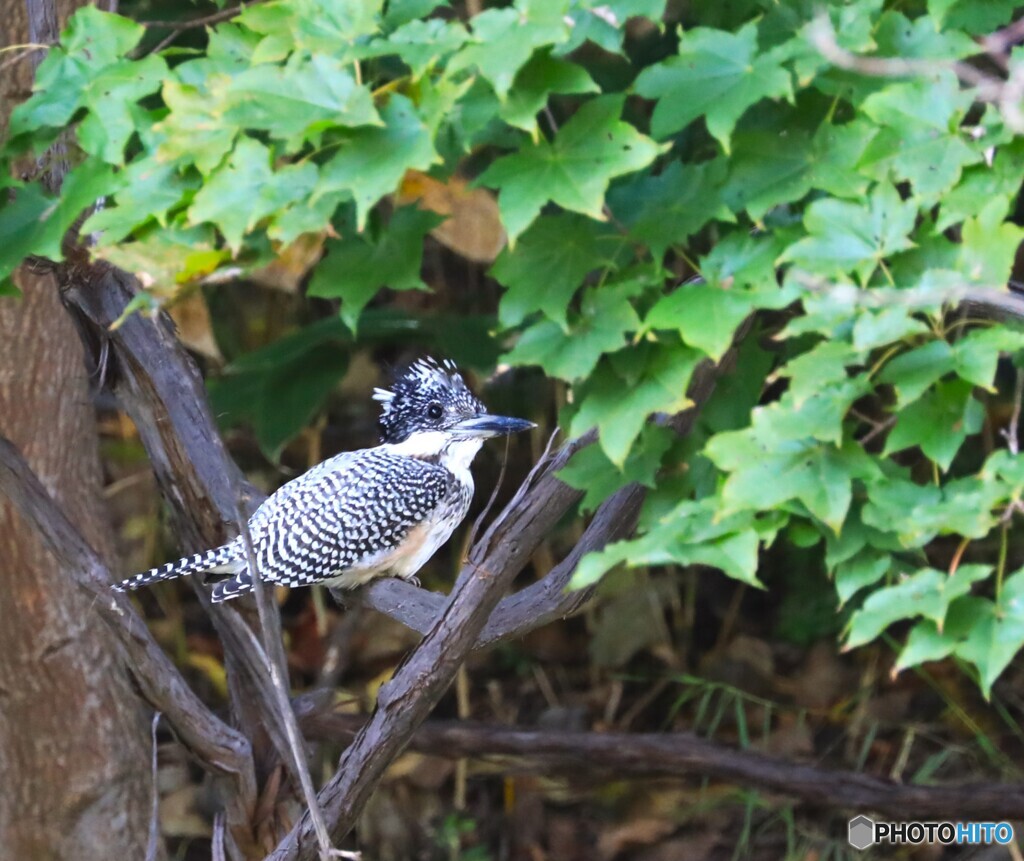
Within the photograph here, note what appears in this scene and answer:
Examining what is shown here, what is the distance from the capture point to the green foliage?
141 cm

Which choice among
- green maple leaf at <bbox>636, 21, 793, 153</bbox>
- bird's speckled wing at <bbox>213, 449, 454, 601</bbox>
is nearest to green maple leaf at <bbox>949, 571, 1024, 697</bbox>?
green maple leaf at <bbox>636, 21, 793, 153</bbox>

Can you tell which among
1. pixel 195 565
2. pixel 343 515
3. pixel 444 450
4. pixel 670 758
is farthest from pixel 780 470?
pixel 670 758

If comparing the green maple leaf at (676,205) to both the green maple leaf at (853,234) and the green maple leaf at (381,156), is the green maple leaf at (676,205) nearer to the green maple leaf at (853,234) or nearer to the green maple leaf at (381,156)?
the green maple leaf at (853,234)

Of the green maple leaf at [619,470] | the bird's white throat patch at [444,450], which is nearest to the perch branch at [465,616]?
the green maple leaf at [619,470]

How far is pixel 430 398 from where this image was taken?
133 inches

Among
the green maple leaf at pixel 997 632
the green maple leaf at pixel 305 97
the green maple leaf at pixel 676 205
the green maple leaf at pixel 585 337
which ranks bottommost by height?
the green maple leaf at pixel 997 632

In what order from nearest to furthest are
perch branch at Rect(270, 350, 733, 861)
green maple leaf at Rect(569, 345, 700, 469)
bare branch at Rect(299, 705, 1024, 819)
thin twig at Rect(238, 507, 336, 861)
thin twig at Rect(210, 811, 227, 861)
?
green maple leaf at Rect(569, 345, 700, 469)
thin twig at Rect(238, 507, 336, 861)
perch branch at Rect(270, 350, 733, 861)
thin twig at Rect(210, 811, 227, 861)
bare branch at Rect(299, 705, 1024, 819)

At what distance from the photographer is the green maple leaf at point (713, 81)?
1511mm

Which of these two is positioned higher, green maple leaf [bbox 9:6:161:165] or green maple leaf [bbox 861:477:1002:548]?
green maple leaf [bbox 9:6:161:165]

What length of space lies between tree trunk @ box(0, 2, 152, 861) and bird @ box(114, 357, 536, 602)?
0.39 meters

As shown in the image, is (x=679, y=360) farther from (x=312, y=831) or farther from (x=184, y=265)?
(x=312, y=831)

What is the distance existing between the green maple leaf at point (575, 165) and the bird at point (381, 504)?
4.40 feet

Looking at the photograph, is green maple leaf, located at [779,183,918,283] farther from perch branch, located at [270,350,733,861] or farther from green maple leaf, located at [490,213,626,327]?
perch branch, located at [270,350,733,861]

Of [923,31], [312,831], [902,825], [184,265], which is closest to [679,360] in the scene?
[923,31]
